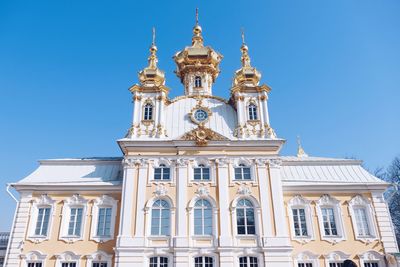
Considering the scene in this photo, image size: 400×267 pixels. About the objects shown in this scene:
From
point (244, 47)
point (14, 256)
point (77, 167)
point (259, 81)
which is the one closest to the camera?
point (14, 256)

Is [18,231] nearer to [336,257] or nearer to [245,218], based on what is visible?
[245,218]

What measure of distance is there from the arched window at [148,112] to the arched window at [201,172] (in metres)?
5.28

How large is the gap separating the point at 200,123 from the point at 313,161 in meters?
8.90

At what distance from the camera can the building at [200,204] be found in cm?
2059

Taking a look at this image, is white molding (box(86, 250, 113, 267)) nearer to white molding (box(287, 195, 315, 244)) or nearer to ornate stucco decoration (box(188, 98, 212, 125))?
ornate stucco decoration (box(188, 98, 212, 125))

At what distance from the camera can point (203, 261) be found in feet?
66.4

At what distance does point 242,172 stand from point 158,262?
7.76 metres

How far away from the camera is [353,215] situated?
22281 millimetres

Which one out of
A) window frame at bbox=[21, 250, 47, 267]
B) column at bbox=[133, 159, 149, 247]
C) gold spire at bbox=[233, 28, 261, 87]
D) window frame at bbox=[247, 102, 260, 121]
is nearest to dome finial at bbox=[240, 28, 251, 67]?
gold spire at bbox=[233, 28, 261, 87]

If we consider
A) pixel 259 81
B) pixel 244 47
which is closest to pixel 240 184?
pixel 259 81

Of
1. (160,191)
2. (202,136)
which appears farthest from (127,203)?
(202,136)

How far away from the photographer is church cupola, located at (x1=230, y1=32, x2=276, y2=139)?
2420cm

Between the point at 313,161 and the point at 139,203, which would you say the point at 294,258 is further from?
the point at 139,203

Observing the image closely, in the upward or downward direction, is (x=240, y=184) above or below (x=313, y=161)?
below
